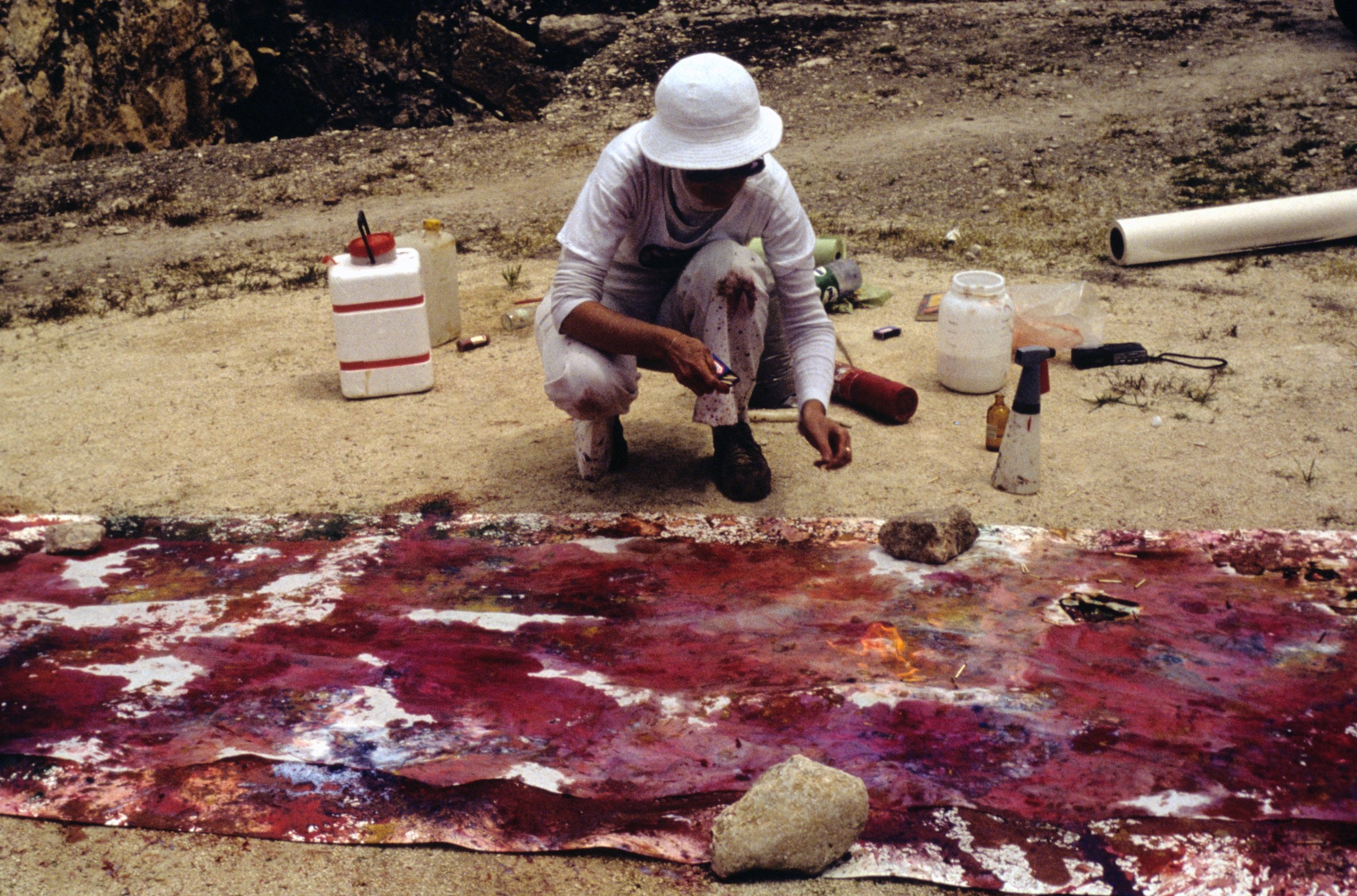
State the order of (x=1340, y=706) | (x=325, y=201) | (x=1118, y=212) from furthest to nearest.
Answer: (x=325, y=201)
(x=1118, y=212)
(x=1340, y=706)

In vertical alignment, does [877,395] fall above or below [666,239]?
below

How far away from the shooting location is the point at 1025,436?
3.12 meters

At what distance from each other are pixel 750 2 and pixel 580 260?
7.43 metres

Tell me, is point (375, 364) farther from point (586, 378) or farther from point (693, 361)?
point (693, 361)

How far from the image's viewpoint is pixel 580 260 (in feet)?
9.83

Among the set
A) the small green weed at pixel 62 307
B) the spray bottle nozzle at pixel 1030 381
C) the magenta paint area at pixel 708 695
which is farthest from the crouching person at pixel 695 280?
the small green weed at pixel 62 307

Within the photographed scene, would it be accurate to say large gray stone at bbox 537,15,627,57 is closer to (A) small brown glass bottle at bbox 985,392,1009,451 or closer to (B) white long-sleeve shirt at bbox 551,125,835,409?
(B) white long-sleeve shirt at bbox 551,125,835,409

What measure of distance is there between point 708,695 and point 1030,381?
1423 millimetres

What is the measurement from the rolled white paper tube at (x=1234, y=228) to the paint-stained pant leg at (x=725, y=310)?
2.60 metres

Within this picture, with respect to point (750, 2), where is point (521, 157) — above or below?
below

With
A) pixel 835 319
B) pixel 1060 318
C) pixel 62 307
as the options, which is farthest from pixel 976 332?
pixel 62 307

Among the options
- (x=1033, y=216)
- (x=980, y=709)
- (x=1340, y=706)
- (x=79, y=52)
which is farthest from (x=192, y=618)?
(x=79, y=52)

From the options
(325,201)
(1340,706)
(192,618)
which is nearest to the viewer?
(1340,706)

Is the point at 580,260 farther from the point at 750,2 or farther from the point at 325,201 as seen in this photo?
the point at 750,2
